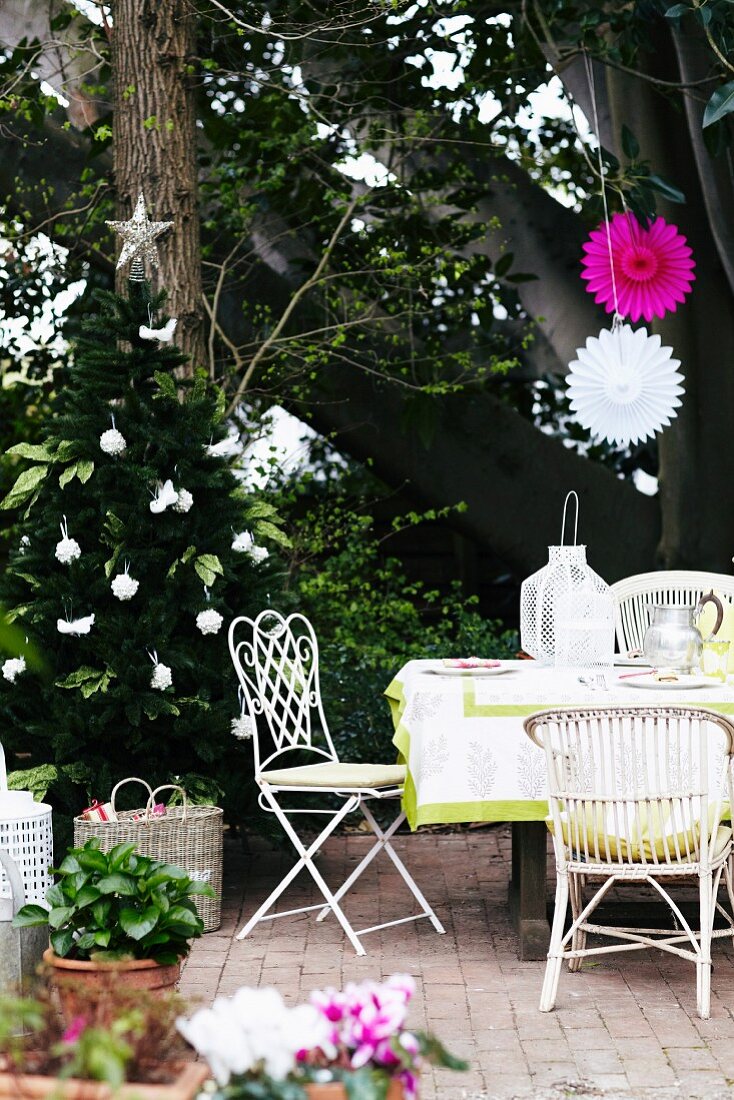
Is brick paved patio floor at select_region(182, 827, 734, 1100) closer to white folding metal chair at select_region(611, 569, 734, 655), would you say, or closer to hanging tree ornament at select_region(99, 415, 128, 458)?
white folding metal chair at select_region(611, 569, 734, 655)

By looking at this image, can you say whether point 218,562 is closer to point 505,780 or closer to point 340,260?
point 505,780

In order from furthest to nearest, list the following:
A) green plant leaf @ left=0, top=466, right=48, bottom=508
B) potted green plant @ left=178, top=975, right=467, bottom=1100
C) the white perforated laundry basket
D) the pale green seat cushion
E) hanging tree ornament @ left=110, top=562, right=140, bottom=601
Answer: green plant leaf @ left=0, top=466, right=48, bottom=508, hanging tree ornament @ left=110, top=562, right=140, bottom=601, the pale green seat cushion, the white perforated laundry basket, potted green plant @ left=178, top=975, right=467, bottom=1100

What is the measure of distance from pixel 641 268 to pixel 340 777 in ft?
8.54

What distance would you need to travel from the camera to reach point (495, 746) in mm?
4539

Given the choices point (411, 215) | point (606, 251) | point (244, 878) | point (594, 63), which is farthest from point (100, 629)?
point (594, 63)

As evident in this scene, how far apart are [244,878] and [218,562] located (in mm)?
1467

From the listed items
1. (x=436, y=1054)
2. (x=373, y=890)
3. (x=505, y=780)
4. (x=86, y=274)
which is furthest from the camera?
(x=86, y=274)

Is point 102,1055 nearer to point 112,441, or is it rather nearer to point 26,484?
point 112,441

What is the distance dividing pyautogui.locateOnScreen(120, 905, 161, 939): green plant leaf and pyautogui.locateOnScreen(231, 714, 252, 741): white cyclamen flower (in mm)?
1864

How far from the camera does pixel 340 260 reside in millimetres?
7863

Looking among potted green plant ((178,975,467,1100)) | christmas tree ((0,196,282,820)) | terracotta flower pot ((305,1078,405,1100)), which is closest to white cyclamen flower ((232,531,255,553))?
christmas tree ((0,196,282,820))

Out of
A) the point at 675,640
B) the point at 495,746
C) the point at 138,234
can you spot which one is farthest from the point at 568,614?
the point at 138,234

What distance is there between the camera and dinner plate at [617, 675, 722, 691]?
14.8 feet

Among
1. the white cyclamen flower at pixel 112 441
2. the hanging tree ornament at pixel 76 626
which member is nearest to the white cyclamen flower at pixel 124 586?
the hanging tree ornament at pixel 76 626
